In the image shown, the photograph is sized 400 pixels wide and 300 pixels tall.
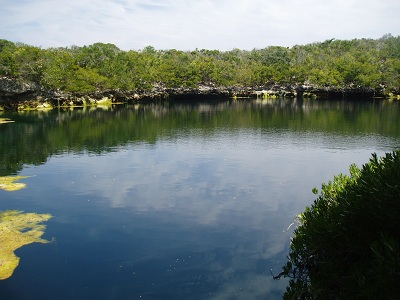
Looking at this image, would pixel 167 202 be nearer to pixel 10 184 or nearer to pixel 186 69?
pixel 10 184

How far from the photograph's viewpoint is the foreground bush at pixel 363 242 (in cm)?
765

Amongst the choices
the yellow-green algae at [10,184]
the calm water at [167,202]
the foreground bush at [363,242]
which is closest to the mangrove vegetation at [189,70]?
the calm water at [167,202]

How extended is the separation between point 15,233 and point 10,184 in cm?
1199

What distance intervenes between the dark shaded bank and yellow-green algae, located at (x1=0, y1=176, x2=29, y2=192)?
6735 cm

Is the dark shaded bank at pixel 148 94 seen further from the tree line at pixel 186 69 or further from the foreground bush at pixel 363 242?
the foreground bush at pixel 363 242

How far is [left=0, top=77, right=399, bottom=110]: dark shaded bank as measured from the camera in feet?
315

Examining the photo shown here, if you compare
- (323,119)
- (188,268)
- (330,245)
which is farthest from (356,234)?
(323,119)

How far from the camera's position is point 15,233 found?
22.1m

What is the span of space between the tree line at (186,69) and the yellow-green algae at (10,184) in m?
65.7

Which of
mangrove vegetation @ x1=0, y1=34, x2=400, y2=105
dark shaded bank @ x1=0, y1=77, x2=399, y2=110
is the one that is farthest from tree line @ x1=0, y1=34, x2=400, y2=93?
dark shaded bank @ x1=0, y1=77, x2=399, y2=110

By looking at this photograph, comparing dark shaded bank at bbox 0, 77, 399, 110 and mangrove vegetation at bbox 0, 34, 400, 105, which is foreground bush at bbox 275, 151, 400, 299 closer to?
mangrove vegetation at bbox 0, 34, 400, 105

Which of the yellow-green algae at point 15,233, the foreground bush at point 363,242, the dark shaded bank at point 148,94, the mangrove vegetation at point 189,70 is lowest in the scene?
the yellow-green algae at point 15,233

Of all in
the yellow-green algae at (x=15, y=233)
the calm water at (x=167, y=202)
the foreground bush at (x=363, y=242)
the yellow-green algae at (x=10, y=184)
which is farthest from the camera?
the yellow-green algae at (x=10, y=184)

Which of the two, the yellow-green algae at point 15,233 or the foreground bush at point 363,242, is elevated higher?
the foreground bush at point 363,242
